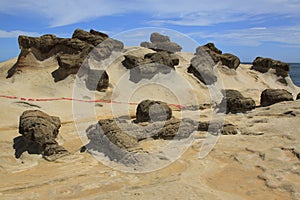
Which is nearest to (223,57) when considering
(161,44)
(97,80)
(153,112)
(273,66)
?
(273,66)

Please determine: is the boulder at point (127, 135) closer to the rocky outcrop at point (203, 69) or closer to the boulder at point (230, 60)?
the rocky outcrop at point (203, 69)

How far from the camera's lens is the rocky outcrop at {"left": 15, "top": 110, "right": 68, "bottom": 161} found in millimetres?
6969

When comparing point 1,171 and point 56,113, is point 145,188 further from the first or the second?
point 56,113

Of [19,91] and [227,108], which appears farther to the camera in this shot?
[19,91]

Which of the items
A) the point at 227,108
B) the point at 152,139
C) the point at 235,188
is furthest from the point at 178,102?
the point at 235,188

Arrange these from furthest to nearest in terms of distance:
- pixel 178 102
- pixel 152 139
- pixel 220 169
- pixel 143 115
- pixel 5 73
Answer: pixel 5 73
pixel 178 102
pixel 143 115
pixel 152 139
pixel 220 169

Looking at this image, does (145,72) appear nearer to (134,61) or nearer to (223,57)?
(134,61)

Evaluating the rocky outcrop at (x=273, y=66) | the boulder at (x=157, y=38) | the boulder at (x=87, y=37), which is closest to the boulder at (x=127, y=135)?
the boulder at (x=87, y=37)

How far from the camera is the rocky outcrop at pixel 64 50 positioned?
46.5 feet

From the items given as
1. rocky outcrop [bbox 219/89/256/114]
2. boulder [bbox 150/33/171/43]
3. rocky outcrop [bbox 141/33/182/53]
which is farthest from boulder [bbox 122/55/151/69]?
boulder [bbox 150/33/171/43]

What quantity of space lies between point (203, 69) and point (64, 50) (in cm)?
745

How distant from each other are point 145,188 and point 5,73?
13740mm

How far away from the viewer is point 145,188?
501cm

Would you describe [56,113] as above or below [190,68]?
below
